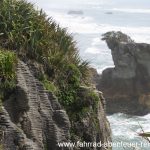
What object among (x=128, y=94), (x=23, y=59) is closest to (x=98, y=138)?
(x=23, y=59)

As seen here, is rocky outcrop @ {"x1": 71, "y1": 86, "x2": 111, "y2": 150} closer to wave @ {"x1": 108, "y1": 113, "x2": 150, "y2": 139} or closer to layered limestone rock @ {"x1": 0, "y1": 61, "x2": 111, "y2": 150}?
layered limestone rock @ {"x1": 0, "y1": 61, "x2": 111, "y2": 150}

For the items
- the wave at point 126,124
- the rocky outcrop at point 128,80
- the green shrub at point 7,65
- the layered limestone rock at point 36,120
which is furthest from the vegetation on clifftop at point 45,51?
the rocky outcrop at point 128,80

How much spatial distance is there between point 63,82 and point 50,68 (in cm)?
44

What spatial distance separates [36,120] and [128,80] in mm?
25616

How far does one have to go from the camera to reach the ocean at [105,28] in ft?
109

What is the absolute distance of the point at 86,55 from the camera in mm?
56281

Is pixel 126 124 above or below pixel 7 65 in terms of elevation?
below

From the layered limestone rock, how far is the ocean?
15649 millimetres

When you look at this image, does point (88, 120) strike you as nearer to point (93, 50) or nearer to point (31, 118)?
point (31, 118)

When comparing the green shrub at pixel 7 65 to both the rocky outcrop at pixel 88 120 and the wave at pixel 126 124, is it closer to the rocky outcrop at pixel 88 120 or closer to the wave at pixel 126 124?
the rocky outcrop at pixel 88 120

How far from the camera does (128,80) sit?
37.1 meters

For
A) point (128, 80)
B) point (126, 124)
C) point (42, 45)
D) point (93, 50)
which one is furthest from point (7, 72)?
point (93, 50)

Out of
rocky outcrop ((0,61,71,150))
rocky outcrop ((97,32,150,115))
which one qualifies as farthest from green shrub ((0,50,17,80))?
rocky outcrop ((97,32,150,115))

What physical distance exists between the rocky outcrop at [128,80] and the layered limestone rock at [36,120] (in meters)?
22.8
